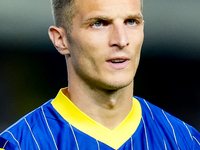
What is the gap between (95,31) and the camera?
1.44m

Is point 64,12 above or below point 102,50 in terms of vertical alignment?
above

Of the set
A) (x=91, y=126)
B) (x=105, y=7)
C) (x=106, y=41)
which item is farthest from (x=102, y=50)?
(x=91, y=126)

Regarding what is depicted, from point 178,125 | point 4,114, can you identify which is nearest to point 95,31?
point 178,125

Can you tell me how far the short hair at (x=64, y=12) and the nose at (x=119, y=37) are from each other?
0.59ft

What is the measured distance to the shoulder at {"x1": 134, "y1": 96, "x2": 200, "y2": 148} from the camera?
1630 mm

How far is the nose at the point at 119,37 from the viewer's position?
1.39 meters

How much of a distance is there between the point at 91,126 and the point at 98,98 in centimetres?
12

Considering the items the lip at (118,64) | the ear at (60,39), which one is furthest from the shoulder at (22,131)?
the lip at (118,64)

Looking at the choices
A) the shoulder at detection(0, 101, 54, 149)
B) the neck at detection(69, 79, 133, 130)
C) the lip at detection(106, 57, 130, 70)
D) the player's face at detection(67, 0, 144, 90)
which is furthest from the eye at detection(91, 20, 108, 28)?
the shoulder at detection(0, 101, 54, 149)

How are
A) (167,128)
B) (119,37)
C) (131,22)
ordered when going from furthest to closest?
(167,128)
(131,22)
(119,37)

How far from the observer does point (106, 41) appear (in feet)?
4.66

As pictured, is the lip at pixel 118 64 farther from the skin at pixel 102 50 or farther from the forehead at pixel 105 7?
the forehead at pixel 105 7

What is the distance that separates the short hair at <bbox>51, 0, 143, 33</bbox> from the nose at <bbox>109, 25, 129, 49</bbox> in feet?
0.59

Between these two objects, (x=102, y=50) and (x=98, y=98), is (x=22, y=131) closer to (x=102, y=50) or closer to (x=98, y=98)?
(x=98, y=98)
